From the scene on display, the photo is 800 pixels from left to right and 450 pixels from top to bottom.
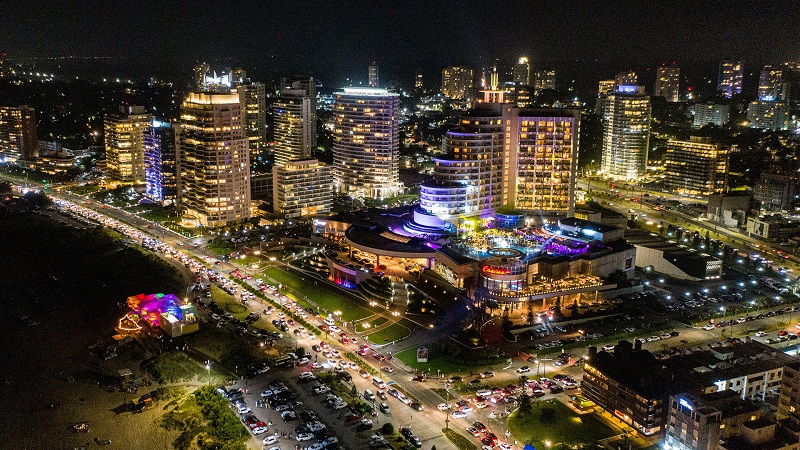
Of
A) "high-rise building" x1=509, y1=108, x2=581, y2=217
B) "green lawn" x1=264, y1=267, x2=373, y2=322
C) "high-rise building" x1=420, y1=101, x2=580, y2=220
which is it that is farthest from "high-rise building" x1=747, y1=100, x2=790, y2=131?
"green lawn" x1=264, y1=267, x2=373, y2=322

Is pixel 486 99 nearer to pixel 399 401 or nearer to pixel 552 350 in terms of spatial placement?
pixel 552 350

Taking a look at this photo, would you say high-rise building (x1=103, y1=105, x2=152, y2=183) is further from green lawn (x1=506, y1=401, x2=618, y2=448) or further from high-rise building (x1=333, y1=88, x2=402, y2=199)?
green lawn (x1=506, y1=401, x2=618, y2=448)

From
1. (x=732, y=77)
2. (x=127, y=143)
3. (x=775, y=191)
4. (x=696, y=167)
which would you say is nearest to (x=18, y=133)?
(x=127, y=143)

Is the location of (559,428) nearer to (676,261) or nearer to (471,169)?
(676,261)

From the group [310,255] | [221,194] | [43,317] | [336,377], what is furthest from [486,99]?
[43,317]

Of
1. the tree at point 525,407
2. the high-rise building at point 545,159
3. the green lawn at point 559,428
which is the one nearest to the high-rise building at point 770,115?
the high-rise building at point 545,159

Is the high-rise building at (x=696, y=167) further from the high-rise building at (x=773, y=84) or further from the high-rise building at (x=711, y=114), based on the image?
the high-rise building at (x=773, y=84)
